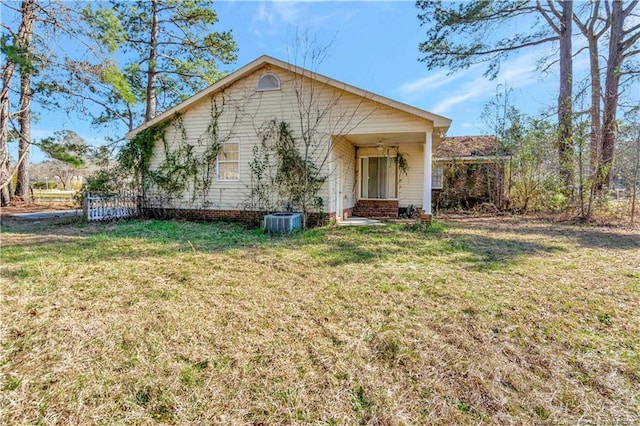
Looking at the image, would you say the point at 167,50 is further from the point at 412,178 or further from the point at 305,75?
the point at 412,178

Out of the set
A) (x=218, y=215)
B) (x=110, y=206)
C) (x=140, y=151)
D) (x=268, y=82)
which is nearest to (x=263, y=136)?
(x=268, y=82)

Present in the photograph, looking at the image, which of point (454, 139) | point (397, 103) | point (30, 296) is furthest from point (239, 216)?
point (454, 139)

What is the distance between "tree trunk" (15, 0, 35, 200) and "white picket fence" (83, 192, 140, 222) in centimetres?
395

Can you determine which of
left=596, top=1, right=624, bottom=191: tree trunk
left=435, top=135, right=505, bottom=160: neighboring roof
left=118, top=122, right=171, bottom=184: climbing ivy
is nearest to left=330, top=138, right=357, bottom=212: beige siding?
left=435, top=135, right=505, bottom=160: neighboring roof

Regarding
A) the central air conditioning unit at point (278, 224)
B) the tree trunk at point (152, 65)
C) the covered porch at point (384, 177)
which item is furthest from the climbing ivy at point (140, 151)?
the covered porch at point (384, 177)

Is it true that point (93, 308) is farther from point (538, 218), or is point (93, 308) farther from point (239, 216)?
point (538, 218)

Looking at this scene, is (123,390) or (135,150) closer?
(123,390)

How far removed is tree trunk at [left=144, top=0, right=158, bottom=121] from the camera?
612 inches

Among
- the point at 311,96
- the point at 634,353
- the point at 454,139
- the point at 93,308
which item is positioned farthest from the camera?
the point at 454,139

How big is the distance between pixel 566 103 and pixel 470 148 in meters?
4.71

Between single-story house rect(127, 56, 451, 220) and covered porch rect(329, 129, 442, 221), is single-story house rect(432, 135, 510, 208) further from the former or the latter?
single-story house rect(127, 56, 451, 220)

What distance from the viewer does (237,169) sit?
10.4 metres

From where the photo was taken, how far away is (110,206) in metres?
10.2

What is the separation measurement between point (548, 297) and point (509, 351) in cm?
159
